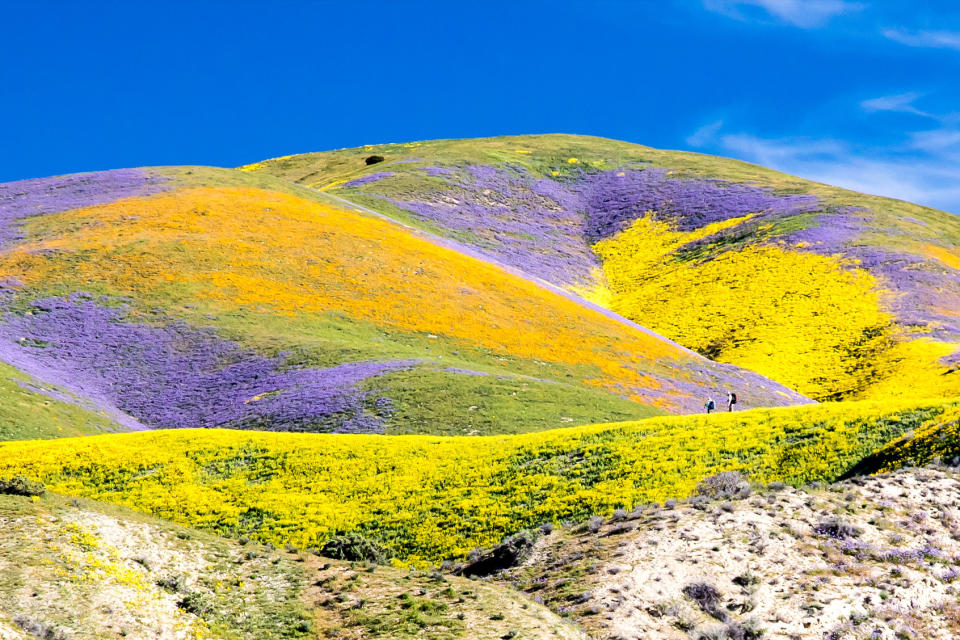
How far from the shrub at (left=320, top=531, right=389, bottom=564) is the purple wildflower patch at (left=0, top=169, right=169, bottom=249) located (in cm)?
6778

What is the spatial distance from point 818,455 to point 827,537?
23.5 ft

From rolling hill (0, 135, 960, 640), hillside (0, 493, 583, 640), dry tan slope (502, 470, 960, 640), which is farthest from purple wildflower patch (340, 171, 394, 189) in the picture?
→ dry tan slope (502, 470, 960, 640)

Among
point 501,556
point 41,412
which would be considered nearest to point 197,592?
point 501,556

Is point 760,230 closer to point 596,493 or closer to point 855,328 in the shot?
point 855,328

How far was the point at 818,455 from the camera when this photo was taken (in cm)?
2806

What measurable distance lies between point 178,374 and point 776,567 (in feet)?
153

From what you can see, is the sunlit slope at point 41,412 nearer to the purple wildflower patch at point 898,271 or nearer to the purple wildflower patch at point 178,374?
the purple wildflower patch at point 178,374

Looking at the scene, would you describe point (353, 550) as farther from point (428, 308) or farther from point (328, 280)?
point (328, 280)

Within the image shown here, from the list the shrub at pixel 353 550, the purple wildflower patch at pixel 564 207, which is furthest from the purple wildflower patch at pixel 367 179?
the shrub at pixel 353 550

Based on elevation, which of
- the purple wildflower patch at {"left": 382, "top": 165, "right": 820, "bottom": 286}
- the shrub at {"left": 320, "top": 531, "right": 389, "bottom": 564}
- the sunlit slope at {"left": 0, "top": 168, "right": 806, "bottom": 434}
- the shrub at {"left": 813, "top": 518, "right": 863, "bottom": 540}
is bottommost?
the shrub at {"left": 320, "top": 531, "right": 389, "bottom": 564}

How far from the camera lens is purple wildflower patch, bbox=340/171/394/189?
446ft

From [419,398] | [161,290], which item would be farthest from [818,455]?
[161,290]

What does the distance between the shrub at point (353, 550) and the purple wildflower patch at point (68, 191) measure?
67.8 m

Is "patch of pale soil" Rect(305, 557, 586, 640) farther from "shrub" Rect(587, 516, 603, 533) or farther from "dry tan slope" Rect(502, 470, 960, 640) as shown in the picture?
"shrub" Rect(587, 516, 603, 533)
